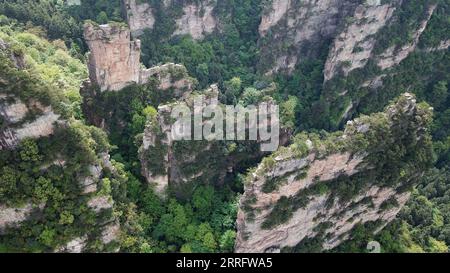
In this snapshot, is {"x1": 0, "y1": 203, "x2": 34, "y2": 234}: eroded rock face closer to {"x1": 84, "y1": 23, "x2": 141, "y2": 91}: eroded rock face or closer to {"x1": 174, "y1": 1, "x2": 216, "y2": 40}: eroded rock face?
{"x1": 84, "y1": 23, "x2": 141, "y2": 91}: eroded rock face

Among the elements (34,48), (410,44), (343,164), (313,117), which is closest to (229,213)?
(343,164)

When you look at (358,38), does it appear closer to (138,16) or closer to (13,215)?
(138,16)

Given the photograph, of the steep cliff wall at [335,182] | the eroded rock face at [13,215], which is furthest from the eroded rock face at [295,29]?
the eroded rock face at [13,215]

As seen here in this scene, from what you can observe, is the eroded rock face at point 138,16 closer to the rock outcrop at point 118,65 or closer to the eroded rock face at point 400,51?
the rock outcrop at point 118,65

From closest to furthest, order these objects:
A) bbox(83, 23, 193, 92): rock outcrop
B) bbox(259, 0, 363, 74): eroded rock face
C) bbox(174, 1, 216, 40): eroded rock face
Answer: bbox(83, 23, 193, 92): rock outcrop → bbox(259, 0, 363, 74): eroded rock face → bbox(174, 1, 216, 40): eroded rock face

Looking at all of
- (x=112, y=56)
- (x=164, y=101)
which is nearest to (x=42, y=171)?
(x=112, y=56)

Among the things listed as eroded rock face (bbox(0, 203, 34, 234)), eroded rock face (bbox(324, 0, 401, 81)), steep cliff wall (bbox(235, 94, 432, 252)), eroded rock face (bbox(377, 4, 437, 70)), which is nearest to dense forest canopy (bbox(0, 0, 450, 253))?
eroded rock face (bbox(0, 203, 34, 234))
